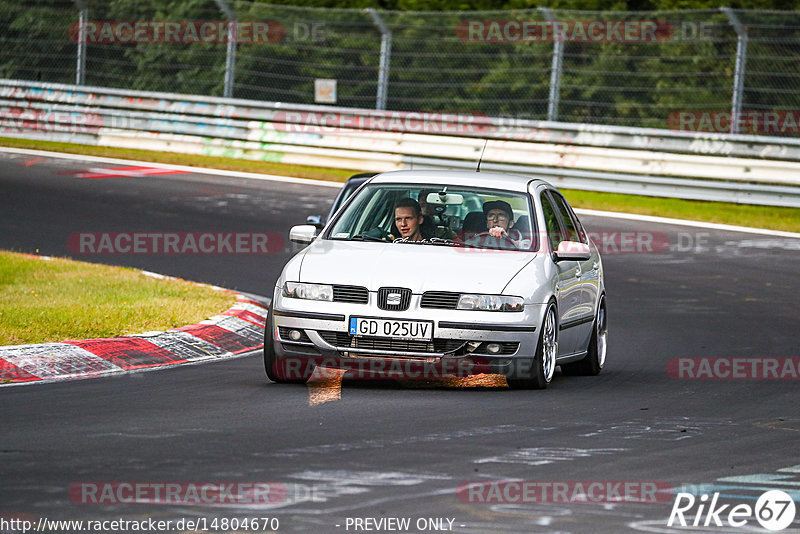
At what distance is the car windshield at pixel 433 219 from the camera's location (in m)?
9.91

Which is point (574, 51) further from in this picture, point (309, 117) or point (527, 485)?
point (527, 485)

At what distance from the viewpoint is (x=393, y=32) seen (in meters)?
25.2

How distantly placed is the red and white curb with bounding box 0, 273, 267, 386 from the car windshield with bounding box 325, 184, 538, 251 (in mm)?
1457

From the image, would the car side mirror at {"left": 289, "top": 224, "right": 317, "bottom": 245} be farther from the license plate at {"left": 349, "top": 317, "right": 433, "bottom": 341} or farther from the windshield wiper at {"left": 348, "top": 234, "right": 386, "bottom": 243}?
the license plate at {"left": 349, "top": 317, "right": 433, "bottom": 341}

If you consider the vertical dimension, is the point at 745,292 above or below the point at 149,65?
below

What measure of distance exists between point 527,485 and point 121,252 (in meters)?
10.7

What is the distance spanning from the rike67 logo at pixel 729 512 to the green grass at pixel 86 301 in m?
5.28

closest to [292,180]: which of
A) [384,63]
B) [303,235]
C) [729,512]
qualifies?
[384,63]

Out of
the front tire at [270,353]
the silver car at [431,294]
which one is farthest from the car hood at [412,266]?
the front tire at [270,353]

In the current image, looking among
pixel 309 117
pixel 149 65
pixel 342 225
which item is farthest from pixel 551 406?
→ pixel 149 65

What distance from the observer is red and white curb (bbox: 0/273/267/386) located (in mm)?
9375

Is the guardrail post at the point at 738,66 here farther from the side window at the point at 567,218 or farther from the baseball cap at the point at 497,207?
the baseball cap at the point at 497,207

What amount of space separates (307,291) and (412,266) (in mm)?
668

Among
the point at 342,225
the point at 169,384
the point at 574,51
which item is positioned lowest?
the point at 169,384
